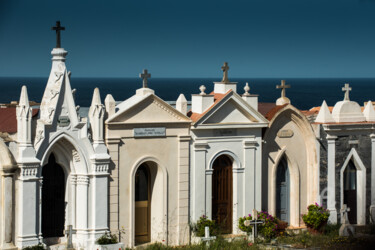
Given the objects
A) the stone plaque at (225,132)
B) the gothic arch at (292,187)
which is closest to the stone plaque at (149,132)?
the stone plaque at (225,132)

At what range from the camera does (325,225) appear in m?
25.1

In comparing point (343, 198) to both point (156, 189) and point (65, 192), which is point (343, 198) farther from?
point (65, 192)

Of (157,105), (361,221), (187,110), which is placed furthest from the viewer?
(361,221)

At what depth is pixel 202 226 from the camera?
2334 cm

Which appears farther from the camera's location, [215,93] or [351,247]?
[215,93]

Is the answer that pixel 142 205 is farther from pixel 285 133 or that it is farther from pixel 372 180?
pixel 372 180

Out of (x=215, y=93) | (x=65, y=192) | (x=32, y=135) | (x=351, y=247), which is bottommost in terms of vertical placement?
(x=351, y=247)

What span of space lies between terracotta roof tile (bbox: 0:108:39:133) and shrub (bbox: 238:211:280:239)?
726cm

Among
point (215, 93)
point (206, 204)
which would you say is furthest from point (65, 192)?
point (215, 93)

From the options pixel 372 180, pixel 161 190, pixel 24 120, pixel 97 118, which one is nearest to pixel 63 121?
pixel 97 118

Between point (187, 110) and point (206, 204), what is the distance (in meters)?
3.19

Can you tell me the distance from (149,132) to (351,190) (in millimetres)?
8138

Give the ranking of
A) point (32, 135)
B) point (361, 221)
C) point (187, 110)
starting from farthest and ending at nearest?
point (361, 221), point (187, 110), point (32, 135)

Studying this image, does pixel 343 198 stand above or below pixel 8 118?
below
